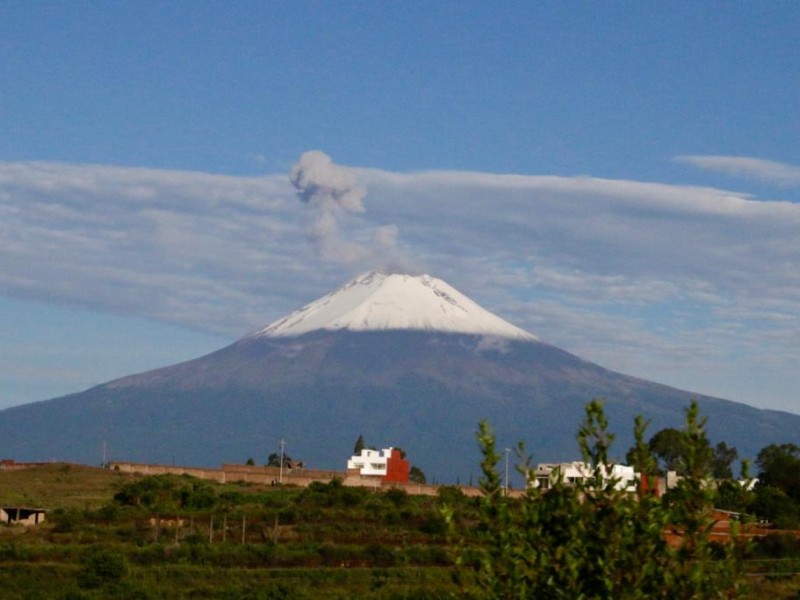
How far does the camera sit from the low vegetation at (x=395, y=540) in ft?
41.5

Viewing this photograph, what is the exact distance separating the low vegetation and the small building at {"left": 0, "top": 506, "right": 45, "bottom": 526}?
2.53ft

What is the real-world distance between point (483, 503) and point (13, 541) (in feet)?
131

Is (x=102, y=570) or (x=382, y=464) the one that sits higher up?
(x=382, y=464)

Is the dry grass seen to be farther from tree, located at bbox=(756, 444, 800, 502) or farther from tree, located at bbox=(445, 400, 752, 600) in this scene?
tree, located at bbox=(445, 400, 752, 600)

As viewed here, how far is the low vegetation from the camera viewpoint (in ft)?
41.5

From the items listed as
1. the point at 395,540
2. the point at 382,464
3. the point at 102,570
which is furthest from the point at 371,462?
the point at 102,570

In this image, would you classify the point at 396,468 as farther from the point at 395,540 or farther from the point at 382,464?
the point at 395,540

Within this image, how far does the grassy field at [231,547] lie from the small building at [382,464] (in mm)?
36922

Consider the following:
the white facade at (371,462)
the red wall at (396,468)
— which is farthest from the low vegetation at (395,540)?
the white facade at (371,462)

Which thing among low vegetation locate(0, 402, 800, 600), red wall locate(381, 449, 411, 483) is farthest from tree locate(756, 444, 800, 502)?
red wall locate(381, 449, 411, 483)

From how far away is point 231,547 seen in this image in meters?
47.9

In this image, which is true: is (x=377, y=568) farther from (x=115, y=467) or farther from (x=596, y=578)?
(x=115, y=467)

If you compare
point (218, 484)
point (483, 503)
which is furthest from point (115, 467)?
point (483, 503)

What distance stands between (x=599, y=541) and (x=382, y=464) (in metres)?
104
